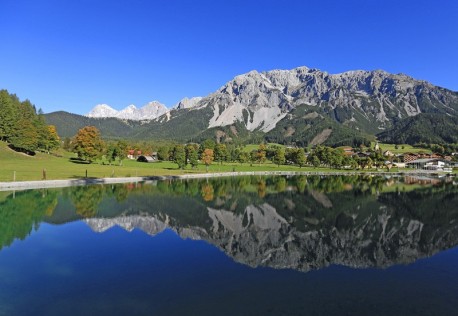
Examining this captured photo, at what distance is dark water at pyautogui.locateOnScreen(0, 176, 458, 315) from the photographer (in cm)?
1673

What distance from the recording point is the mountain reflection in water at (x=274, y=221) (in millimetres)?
27156

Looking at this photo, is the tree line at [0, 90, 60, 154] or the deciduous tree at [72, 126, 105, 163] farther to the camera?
the deciduous tree at [72, 126, 105, 163]

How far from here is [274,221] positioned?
40500 millimetres

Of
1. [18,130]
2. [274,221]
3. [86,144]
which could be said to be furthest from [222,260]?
[18,130]

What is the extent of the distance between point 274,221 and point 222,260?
16717 mm

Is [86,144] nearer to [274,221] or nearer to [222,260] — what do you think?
[274,221]

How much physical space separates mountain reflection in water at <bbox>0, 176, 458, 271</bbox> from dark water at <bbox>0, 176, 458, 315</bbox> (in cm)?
14

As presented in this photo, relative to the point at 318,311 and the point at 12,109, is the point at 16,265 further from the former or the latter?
the point at 12,109

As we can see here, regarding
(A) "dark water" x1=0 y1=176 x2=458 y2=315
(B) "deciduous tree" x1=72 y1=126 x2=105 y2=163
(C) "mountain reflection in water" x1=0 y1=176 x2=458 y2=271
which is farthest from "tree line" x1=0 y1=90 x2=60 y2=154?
(A) "dark water" x1=0 y1=176 x2=458 y2=315

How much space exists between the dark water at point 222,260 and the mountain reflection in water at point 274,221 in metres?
0.14

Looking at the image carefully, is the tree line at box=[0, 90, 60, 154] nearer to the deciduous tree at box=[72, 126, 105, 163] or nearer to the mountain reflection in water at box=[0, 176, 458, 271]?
the deciduous tree at box=[72, 126, 105, 163]

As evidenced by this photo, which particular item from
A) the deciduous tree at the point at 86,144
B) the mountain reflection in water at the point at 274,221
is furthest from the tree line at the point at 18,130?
the mountain reflection in water at the point at 274,221

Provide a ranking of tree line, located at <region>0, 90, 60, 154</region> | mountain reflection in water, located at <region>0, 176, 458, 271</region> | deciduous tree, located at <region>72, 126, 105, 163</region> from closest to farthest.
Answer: mountain reflection in water, located at <region>0, 176, 458, 271</region> < tree line, located at <region>0, 90, 60, 154</region> < deciduous tree, located at <region>72, 126, 105, 163</region>

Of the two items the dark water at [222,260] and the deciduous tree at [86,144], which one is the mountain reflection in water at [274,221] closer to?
the dark water at [222,260]
